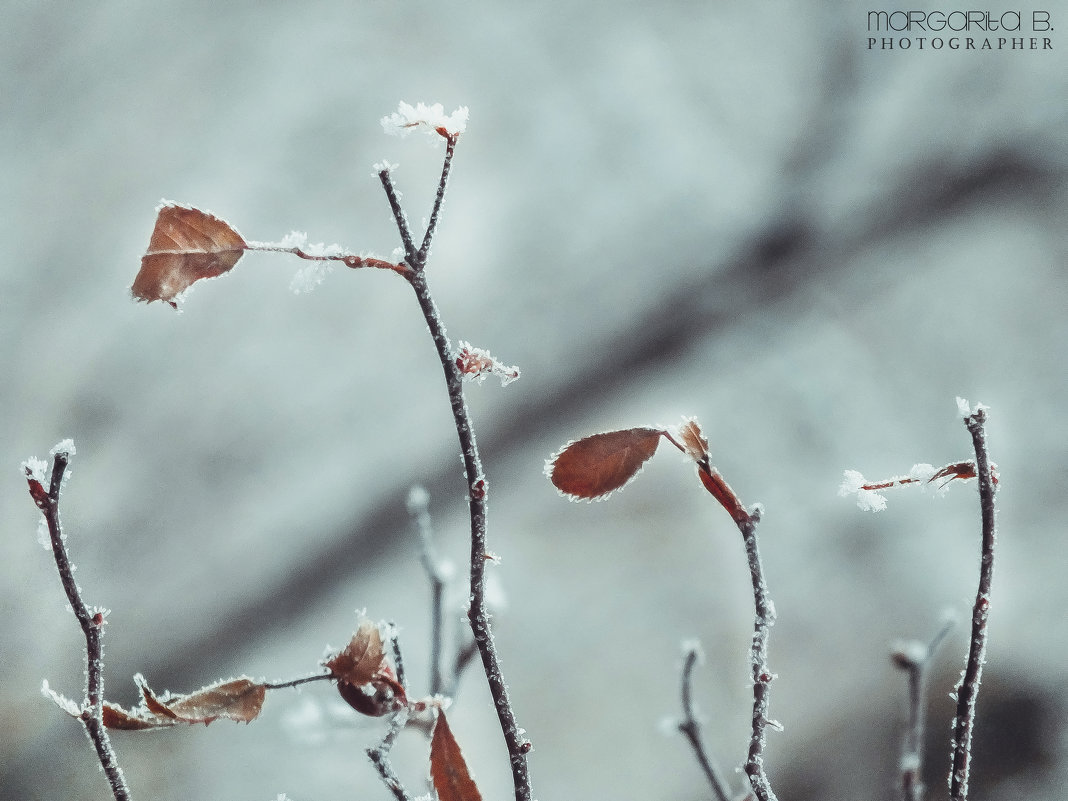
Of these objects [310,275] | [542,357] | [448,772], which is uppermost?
[542,357]

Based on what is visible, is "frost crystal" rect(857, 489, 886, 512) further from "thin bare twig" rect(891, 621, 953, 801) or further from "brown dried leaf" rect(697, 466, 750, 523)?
"thin bare twig" rect(891, 621, 953, 801)

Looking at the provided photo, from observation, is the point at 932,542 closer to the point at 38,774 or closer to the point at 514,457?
the point at 514,457

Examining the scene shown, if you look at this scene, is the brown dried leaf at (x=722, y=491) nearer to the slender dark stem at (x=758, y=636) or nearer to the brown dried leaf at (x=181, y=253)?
the slender dark stem at (x=758, y=636)

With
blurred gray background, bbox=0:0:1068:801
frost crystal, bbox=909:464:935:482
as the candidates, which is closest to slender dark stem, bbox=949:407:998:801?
frost crystal, bbox=909:464:935:482

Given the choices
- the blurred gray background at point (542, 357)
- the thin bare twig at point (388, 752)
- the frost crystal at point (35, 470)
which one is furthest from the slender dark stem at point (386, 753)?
the blurred gray background at point (542, 357)

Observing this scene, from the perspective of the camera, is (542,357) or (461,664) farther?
(542,357)

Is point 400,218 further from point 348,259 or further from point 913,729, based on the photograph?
point 913,729

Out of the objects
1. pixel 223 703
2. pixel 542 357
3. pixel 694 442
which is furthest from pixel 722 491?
pixel 542 357
